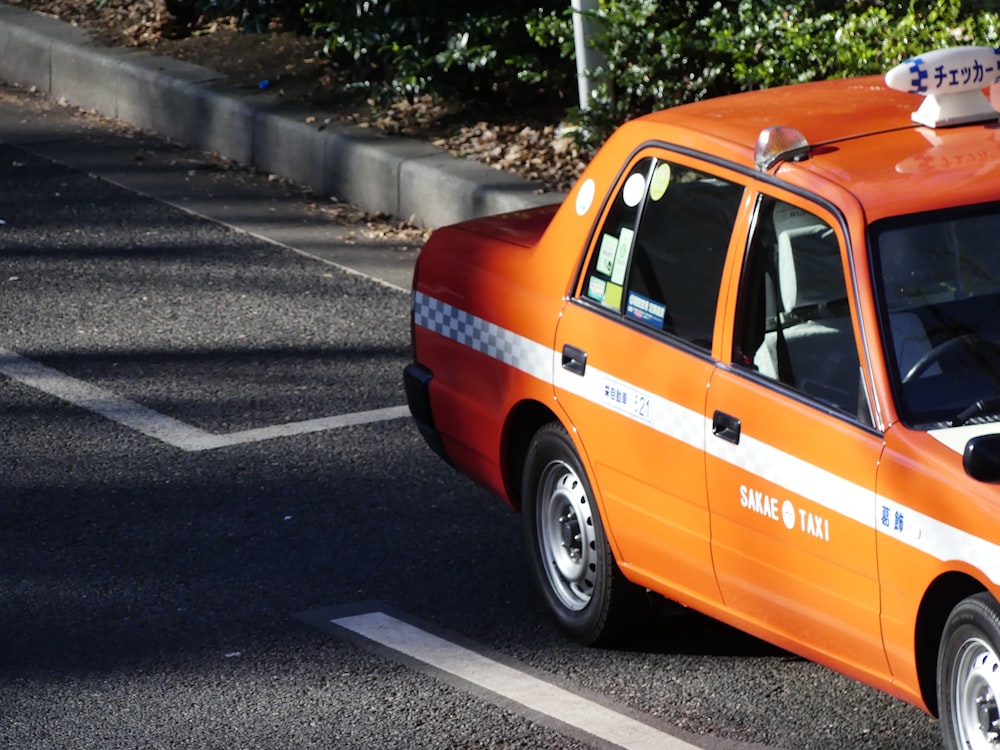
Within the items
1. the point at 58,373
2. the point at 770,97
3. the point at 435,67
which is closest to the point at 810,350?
the point at 770,97

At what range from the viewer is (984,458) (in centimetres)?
406

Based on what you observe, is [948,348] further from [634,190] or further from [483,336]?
[483,336]

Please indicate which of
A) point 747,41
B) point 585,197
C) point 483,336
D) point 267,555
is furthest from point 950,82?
point 747,41

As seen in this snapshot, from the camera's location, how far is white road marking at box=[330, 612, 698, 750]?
5.04 m

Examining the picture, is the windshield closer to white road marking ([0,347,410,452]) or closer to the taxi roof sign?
the taxi roof sign

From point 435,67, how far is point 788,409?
7.65 metres

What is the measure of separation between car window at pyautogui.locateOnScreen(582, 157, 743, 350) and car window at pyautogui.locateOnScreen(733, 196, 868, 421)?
13 cm

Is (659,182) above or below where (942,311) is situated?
above

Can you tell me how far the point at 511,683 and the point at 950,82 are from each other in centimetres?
209

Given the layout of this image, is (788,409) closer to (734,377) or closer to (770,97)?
(734,377)

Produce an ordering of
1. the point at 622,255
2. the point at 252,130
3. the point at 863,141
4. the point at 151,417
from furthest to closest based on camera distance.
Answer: the point at 252,130
the point at 151,417
the point at 622,255
the point at 863,141

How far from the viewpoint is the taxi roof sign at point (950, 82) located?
4.87 metres

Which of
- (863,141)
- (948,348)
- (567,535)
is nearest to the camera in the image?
(948,348)

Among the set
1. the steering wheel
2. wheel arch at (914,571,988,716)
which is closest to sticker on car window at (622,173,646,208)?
the steering wheel
